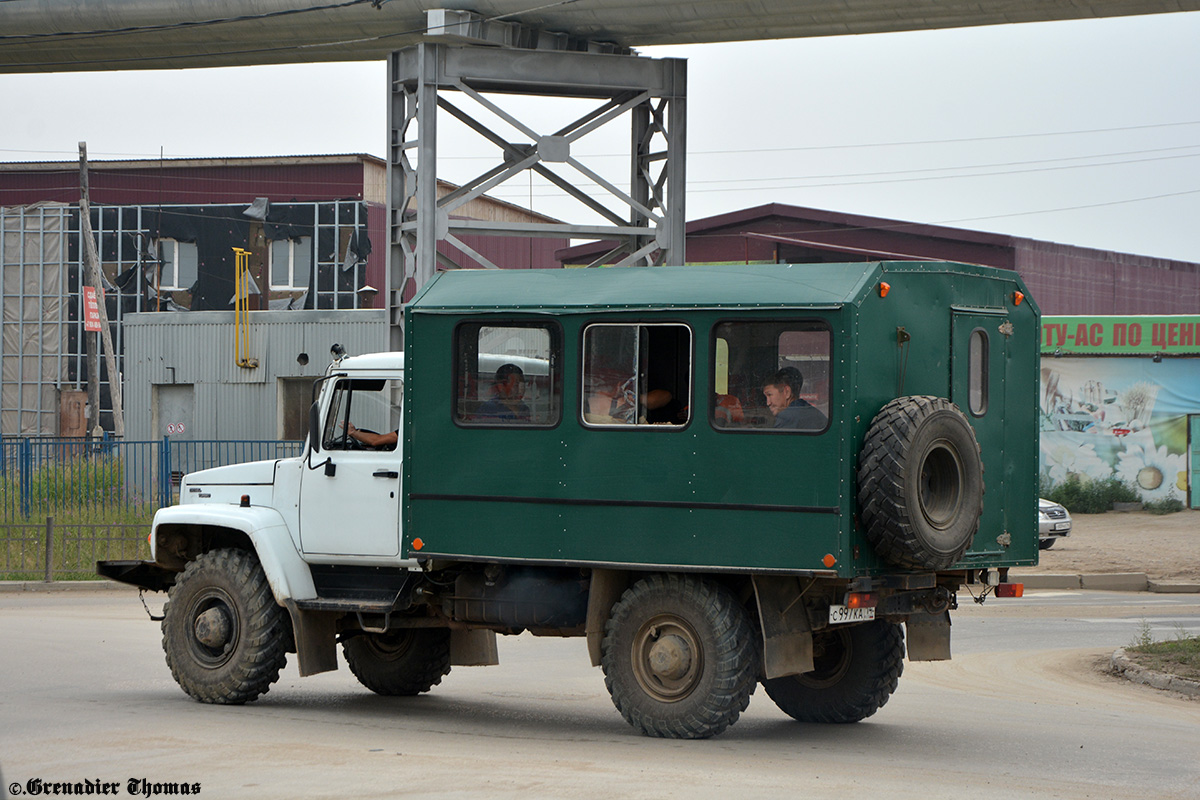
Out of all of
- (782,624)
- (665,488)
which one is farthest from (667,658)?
(665,488)

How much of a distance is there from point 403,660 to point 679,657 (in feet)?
10.7

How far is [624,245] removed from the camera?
64.5 ft

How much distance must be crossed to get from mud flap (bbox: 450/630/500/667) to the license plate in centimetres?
340

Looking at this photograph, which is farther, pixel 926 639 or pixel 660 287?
pixel 926 639

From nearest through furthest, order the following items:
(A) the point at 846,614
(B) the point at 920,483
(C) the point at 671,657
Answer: (B) the point at 920,483
(A) the point at 846,614
(C) the point at 671,657

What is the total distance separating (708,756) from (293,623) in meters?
3.55

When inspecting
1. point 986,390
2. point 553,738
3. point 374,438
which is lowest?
point 553,738

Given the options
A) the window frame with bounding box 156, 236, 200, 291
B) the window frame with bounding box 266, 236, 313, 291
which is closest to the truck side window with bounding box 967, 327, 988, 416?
the window frame with bounding box 266, 236, 313, 291

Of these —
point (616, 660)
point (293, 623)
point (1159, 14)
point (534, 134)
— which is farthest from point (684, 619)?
point (1159, 14)

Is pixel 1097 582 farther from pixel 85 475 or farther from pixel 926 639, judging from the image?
pixel 85 475

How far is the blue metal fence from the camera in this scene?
79.2ft

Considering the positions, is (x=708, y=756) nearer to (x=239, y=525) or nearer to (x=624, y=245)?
(x=239, y=525)

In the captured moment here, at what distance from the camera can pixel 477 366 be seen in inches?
400

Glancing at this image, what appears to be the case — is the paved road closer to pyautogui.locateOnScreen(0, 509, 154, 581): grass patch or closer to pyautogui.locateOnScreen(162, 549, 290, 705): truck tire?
pyautogui.locateOnScreen(162, 549, 290, 705): truck tire
